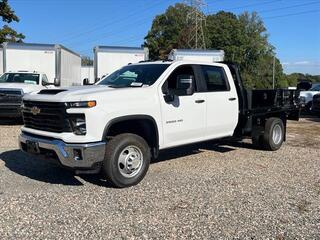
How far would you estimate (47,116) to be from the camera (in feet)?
21.5

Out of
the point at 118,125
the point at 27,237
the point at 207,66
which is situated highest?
the point at 207,66

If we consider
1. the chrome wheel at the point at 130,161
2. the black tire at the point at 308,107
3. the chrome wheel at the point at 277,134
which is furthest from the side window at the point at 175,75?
the black tire at the point at 308,107

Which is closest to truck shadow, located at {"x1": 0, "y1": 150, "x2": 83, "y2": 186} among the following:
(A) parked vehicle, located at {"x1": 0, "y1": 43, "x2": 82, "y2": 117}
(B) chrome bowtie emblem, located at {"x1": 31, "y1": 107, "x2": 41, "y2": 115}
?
(B) chrome bowtie emblem, located at {"x1": 31, "y1": 107, "x2": 41, "y2": 115}

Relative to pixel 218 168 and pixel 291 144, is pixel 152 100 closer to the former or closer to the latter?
pixel 218 168

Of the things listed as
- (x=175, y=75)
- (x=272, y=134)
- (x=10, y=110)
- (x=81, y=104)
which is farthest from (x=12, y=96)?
(x=81, y=104)

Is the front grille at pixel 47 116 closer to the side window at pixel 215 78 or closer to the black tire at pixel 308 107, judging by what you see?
the side window at pixel 215 78

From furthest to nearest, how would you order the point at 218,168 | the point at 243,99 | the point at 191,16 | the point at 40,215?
the point at 191,16 < the point at 243,99 < the point at 218,168 < the point at 40,215

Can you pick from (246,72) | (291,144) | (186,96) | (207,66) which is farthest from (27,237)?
(246,72)

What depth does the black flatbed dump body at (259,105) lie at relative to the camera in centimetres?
916

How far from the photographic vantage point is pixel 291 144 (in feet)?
37.7

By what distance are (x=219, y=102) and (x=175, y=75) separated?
1177mm

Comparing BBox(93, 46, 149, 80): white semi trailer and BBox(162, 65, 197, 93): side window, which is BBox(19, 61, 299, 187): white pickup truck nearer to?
BBox(162, 65, 197, 93): side window

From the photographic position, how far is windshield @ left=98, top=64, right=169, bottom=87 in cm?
745

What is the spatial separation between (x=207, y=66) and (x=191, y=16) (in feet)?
207
